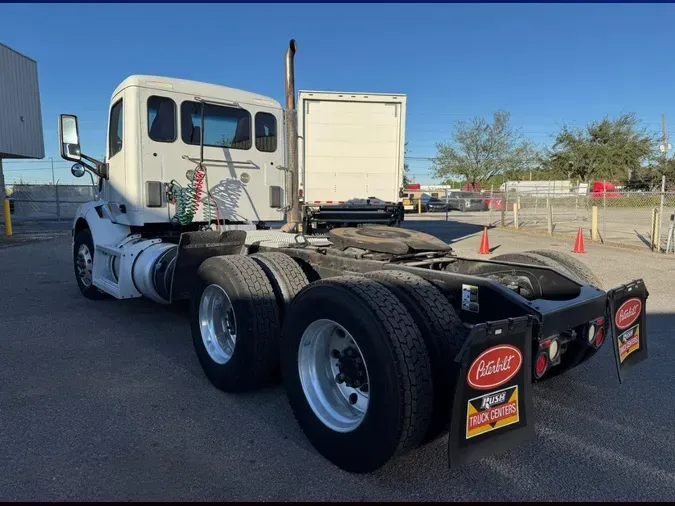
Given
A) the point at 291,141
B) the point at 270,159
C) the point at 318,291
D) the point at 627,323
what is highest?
the point at 291,141

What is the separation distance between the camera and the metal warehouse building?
21.4m

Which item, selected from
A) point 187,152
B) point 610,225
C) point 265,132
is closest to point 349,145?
point 265,132

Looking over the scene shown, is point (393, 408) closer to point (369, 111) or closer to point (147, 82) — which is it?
point (147, 82)

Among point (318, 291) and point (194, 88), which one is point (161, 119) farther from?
point (318, 291)

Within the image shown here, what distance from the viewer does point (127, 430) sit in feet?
10.8

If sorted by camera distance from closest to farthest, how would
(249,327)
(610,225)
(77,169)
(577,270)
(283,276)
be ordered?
(249,327)
(283,276)
(577,270)
(77,169)
(610,225)

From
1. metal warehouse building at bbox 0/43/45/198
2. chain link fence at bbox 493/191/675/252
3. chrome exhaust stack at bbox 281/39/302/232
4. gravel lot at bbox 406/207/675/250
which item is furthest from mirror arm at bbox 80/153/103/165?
metal warehouse building at bbox 0/43/45/198

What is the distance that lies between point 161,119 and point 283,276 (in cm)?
299

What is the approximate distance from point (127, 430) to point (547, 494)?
2555 millimetres

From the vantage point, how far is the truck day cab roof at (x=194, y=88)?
221 inches

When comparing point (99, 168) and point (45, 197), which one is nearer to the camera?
point (99, 168)

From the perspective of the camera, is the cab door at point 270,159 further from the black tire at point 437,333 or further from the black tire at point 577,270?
the black tire at point 437,333

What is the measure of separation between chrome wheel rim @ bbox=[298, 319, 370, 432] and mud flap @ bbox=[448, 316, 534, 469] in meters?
0.66

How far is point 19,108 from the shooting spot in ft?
74.6
